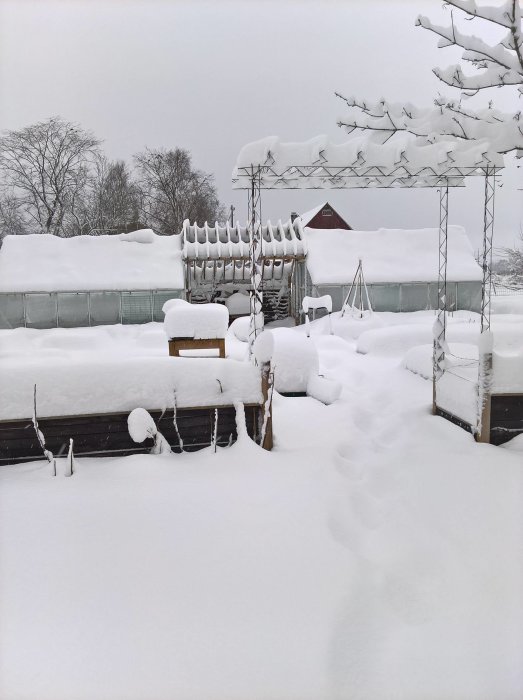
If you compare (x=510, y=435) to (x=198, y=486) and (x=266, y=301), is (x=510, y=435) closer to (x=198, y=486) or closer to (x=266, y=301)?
(x=198, y=486)

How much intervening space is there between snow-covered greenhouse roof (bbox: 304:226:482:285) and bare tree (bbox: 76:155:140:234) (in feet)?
56.7

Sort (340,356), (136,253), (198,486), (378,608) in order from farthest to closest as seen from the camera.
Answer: (136,253)
(340,356)
(198,486)
(378,608)

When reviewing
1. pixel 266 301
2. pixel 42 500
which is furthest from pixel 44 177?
pixel 42 500

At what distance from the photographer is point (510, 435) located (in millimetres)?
6715

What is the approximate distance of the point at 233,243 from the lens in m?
21.9

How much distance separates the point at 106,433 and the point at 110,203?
35.7 m

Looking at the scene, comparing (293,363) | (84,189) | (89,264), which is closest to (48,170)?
(84,189)

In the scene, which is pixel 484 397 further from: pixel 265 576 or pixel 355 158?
pixel 265 576

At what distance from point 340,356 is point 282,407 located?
5.56m

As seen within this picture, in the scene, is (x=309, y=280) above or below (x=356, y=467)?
above

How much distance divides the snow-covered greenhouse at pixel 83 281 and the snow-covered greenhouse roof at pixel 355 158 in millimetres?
13118

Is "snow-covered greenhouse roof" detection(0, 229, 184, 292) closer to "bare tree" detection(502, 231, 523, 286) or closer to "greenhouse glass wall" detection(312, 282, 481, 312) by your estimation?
"greenhouse glass wall" detection(312, 282, 481, 312)

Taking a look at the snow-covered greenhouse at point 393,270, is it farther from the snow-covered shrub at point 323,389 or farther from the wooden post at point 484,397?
the wooden post at point 484,397

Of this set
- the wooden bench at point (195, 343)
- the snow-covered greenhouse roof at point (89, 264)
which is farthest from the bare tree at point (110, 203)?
the wooden bench at point (195, 343)
